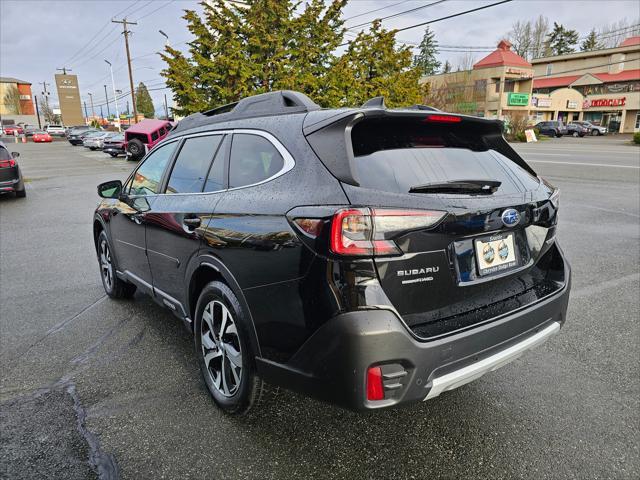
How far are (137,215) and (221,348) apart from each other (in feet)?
5.14

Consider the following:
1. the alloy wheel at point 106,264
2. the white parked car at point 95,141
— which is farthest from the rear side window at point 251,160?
the white parked car at point 95,141

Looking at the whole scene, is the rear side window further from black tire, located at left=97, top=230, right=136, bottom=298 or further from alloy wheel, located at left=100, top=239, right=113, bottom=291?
alloy wheel, located at left=100, top=239, right=113, bottom=291

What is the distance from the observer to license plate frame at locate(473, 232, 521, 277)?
2.21 meters

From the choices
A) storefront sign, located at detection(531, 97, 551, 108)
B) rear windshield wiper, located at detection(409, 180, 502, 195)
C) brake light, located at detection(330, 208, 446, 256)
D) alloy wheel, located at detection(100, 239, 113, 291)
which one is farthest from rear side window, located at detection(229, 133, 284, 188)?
storefront sign, located at detection(531, 97, 551, 108)

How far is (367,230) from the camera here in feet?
6.30

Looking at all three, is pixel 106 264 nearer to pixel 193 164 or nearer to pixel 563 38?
pixel 193 164

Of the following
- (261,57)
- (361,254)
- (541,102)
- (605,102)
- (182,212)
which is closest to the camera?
(361,254)

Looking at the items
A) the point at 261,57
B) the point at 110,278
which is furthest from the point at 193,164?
the point at 261,57

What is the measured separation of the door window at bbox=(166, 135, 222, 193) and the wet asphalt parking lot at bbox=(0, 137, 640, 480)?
1.31m

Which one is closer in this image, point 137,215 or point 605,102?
point 137,215

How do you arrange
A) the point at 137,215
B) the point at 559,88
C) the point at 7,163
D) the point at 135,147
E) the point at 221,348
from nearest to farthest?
1. the point at 221,348
2. the point at 137,215
3. the point at 7,163
4. the point at 135,147
5. the point at 559,88

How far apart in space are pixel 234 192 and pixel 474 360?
1.56 meters

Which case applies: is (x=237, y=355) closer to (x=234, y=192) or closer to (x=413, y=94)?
(x=234, y=192)

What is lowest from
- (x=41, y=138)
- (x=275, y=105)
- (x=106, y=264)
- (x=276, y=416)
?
(x=276, y=416)
